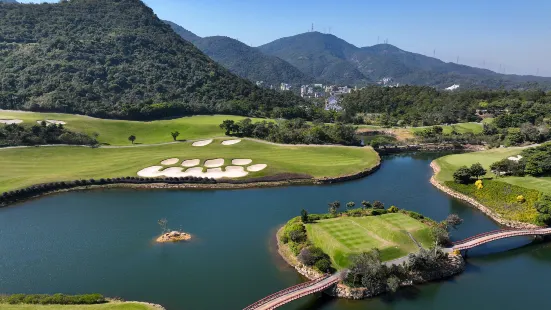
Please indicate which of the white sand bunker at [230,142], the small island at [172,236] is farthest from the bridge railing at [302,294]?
the white sand bunker at [230,142]

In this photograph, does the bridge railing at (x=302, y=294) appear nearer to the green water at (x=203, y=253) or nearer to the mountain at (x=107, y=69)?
the green water at (x=203, y=253)

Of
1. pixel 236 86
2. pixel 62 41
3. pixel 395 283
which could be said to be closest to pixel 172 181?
pixel 395 283

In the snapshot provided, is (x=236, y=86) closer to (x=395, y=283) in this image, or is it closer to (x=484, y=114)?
(x=484, y=114)

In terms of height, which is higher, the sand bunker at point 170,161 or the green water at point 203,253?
the sand bunker at point 170,161

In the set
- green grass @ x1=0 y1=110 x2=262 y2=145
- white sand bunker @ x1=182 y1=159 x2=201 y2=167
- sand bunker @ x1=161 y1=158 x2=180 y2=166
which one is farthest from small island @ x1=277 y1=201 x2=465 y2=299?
green grass @ x1=0 y1=110 x2=262 y2=145

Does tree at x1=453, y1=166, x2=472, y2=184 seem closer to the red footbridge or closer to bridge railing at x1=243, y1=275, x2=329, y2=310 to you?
the red footbridge
